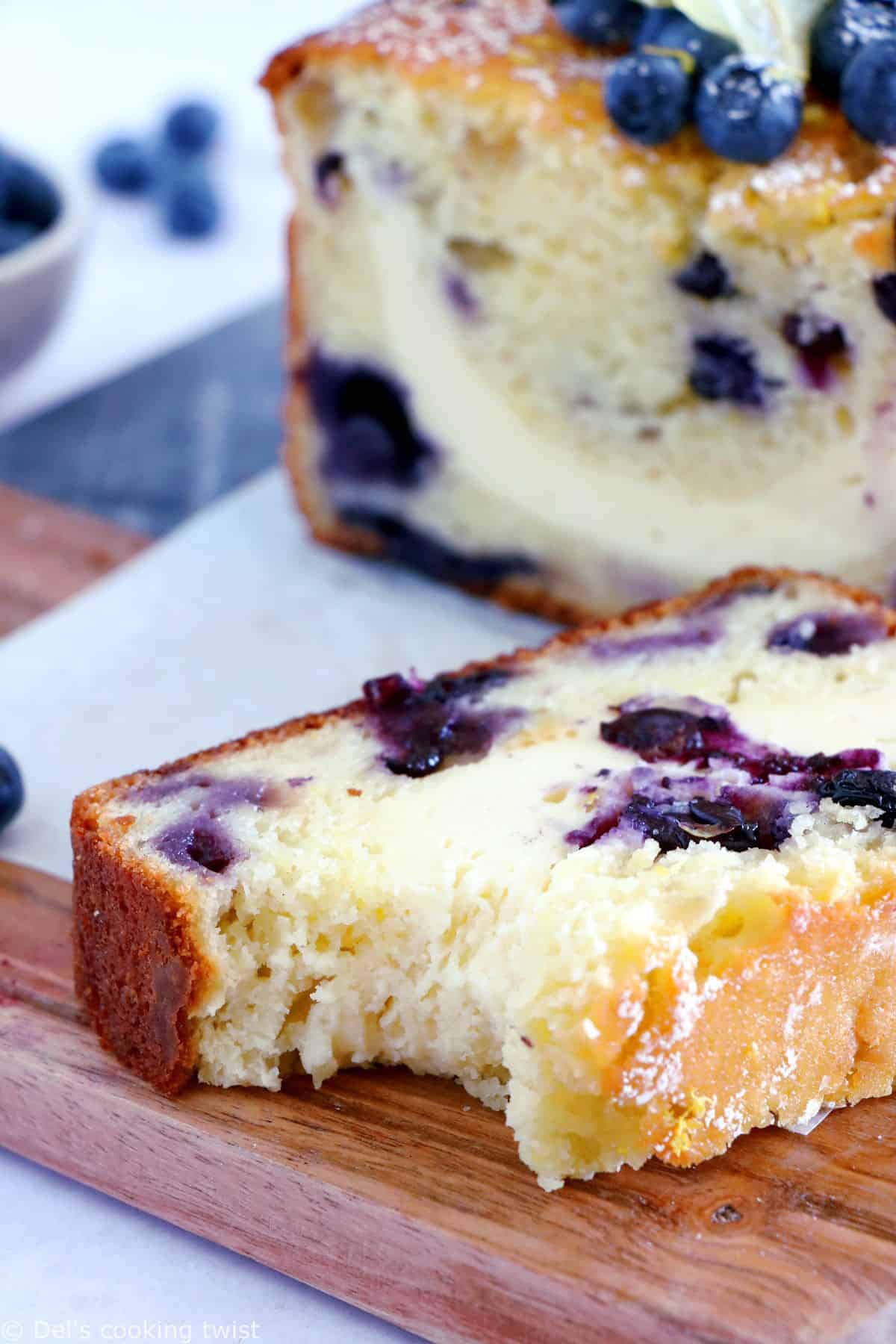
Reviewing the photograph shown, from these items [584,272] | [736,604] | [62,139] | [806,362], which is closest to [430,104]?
[584,272]

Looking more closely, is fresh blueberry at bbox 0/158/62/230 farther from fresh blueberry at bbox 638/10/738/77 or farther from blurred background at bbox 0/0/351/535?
fresh blueberry at bbox 638/10/738/77

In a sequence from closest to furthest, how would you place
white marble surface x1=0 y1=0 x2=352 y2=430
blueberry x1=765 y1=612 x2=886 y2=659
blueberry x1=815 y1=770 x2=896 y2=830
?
blueberry x1=815 y1=770 x2=896 y2=830 < blueberry x1=765 y1=612 x2=886 y2=659 < white marble surface x1=0 y1=0 x2=352 y2=430

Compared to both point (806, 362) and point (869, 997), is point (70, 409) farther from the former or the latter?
point (869, 997)

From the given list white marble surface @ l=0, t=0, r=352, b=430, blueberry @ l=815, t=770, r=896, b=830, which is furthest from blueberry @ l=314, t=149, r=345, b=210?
blueberry @ l=815, t=770, r=896, b=830

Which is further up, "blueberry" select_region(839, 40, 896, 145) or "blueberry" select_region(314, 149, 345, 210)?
"blueberry" select_region(839, 40, 896, 145)

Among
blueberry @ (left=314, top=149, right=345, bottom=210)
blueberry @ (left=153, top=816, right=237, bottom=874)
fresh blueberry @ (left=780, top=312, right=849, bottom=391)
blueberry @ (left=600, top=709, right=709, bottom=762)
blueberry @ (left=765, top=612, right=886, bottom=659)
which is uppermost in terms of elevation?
blueberry @ (left=314, top=149, right=345, bottom=210)

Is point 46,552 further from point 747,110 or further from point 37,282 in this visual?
point 747,110

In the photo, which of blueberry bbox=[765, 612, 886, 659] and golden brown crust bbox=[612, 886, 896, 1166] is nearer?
golden brown crust bbox=[612, 886, 896, 1166]
